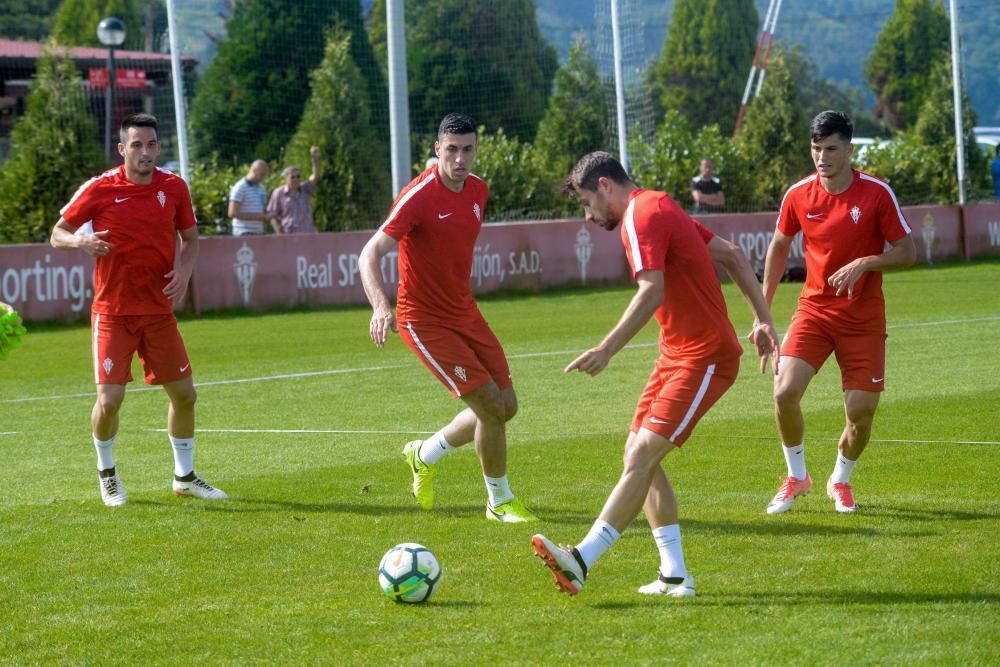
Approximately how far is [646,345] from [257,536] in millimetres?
10244

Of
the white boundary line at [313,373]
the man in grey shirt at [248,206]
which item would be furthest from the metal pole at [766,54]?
the white boundary line at [313,373]

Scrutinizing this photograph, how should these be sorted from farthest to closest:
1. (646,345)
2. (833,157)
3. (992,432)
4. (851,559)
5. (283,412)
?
(646,345) → (283,412) → (992,432) → (833,157) → (851,559)

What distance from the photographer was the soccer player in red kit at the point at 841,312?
8.70m

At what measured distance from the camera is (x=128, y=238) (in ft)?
30.8

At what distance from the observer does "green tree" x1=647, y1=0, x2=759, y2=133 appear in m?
74.1

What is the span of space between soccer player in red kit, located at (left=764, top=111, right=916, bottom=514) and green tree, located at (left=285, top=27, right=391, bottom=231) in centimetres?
2024

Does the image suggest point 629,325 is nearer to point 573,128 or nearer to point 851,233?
point 851,233

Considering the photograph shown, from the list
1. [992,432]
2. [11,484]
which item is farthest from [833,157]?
[11,484]

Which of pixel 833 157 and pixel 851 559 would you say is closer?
pixel 851 559

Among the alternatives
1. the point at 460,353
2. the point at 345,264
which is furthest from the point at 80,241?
the point at 345,264

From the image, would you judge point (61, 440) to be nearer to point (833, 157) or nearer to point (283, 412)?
point (283, 412)

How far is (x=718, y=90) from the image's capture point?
74438 mm

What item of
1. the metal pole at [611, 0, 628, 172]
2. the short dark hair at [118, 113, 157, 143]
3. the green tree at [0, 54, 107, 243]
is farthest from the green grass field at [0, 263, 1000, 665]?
the metal pole at [611, 0, 628, 172]

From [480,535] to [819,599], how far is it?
214 centimetres
